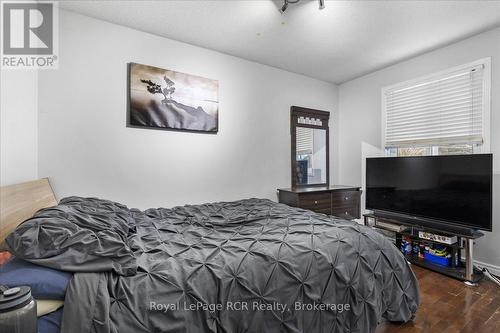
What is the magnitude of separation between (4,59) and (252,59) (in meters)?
2.60

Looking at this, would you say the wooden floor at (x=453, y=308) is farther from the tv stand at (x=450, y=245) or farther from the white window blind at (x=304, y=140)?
the white window blind at (x=304, y=140)

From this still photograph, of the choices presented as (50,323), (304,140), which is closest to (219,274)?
(50,323)

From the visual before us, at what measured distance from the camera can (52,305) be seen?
2.97 ft

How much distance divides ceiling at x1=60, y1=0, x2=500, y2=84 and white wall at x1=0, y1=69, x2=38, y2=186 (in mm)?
937

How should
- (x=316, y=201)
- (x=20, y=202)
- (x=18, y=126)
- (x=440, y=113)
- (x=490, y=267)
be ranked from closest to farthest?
1. (x=20, y=202)
2. (x=18, y=126)
3. (x=490, y=267)
4. (x=440, y=113)
5. (x=316, y=201)

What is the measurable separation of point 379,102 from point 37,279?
4300mm

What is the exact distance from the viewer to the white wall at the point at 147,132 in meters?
2.28

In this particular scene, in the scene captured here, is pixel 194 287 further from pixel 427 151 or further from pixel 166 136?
pixel 427 151

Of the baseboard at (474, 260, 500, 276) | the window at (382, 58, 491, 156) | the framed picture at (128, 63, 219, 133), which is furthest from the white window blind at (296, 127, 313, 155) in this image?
the baseboard at (474, 260, 500, 276)

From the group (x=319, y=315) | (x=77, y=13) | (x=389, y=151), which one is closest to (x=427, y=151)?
(x=389, y=151)

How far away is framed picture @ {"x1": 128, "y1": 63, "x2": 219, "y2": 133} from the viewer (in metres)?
2.58

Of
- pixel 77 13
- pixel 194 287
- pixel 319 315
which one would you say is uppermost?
pixel 77 13

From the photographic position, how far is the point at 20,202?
5.00ft

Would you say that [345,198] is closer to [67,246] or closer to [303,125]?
[303,125]
